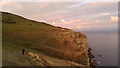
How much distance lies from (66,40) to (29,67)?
78.2ft

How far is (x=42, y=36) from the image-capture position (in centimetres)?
3700

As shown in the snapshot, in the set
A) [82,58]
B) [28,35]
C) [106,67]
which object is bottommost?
[106,67]

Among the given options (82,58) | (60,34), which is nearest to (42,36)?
(60,34)

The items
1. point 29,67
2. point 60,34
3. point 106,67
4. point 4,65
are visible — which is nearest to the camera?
point 4,65

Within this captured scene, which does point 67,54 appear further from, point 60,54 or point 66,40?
point 66,40

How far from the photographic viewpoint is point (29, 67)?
1302cm

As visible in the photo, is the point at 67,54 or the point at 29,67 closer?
the point at 29,67

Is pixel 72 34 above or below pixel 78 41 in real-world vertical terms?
above

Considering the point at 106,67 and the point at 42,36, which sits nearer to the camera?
the point at 106,67

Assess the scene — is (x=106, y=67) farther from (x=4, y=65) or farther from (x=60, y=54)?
(x=4, y=65)

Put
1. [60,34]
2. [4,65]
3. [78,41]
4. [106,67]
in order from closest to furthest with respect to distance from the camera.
→ 1. [4,65]
2. [106,67]
3. [78,41]
4. [60,34]

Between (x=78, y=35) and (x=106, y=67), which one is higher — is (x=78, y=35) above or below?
above

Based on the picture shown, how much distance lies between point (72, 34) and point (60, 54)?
13.1 meters

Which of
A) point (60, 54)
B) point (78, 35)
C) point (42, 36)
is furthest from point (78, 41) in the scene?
point (42, 36)
